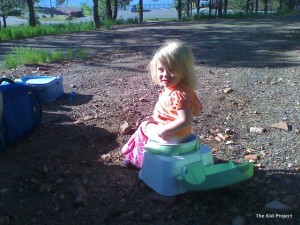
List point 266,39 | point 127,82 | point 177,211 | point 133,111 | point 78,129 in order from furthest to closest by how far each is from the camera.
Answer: point 266,39 < point 127,82 < point 133,111 < point 78,129 < point 177,211

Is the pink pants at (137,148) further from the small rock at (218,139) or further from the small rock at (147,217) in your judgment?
the small rock at (218,139)

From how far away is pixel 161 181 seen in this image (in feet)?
8.26

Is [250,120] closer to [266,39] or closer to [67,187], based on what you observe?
[67,187]

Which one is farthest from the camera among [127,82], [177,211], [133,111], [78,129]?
[127,82]

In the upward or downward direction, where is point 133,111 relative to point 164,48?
downward

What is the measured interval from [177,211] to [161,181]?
22 cm

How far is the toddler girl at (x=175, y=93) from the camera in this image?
2.56 metres

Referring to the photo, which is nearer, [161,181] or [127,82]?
[161,181]

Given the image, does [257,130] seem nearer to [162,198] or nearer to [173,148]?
[173,148]

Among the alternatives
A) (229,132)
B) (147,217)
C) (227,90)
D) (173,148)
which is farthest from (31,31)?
(147,217)

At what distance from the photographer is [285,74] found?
6039mm

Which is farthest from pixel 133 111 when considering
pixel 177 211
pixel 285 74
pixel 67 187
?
pixel 285 74

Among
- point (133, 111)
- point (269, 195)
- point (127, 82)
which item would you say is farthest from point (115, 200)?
point (127, 82)

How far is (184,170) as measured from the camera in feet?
8.24
